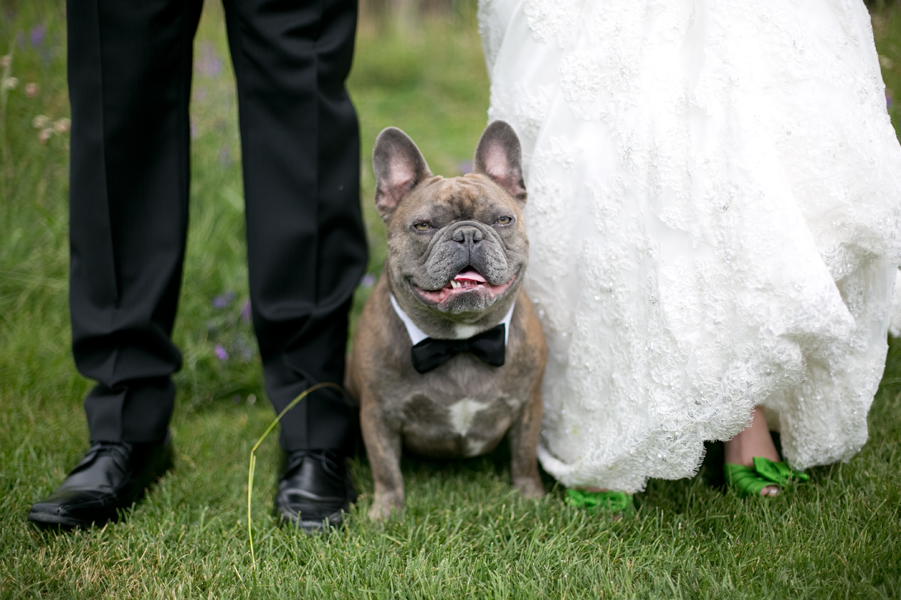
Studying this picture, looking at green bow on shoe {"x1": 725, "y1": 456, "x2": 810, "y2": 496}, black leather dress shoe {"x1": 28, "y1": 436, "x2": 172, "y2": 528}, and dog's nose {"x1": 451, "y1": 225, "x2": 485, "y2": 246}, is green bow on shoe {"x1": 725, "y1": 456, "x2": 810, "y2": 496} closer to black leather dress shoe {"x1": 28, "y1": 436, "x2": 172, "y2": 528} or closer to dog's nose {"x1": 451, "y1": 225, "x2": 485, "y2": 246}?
dog's nose {"x1": 451, "y1": 225, "x2": 485, "y2": 246}

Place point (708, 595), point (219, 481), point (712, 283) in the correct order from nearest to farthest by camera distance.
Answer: point (708, 595) → point (712, 283) → point (219, 481)

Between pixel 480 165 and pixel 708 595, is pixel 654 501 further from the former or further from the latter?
pixel 480 165

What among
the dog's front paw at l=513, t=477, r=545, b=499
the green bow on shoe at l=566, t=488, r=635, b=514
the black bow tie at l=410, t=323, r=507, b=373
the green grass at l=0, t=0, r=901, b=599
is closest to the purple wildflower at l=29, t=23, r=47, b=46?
the green grass at l=0, t=0, r=901, b=599

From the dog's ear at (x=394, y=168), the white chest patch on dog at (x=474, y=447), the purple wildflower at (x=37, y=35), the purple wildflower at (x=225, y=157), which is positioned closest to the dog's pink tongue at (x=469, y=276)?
the dog's ear at (x=394, y=168)

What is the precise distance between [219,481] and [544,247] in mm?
1470

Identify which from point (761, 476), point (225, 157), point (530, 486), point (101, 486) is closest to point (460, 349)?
point (530, 486)

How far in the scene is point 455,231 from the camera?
208 centimetres

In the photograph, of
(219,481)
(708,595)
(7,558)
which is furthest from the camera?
(219,481)

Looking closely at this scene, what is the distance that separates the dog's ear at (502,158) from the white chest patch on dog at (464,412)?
0.73 meters

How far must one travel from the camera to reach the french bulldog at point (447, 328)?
2148 millimetres

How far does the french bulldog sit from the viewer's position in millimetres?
2148

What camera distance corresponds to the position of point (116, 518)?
2279 mm

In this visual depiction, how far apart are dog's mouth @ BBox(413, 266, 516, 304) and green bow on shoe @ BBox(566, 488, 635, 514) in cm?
77

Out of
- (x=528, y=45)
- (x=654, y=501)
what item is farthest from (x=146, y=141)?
(x=654, y=501)
